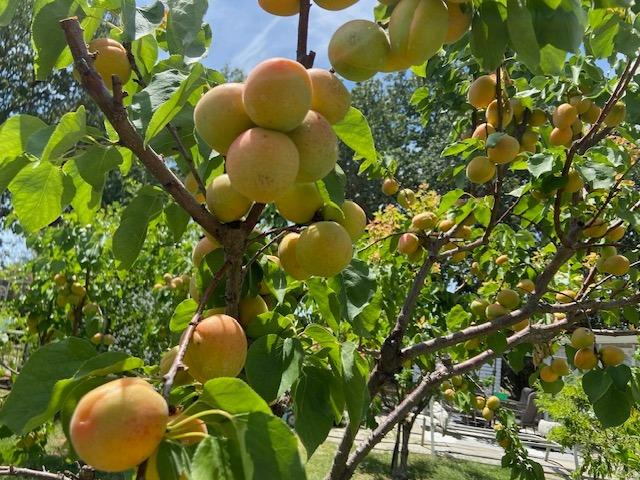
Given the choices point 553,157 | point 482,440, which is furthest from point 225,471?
point 482,440

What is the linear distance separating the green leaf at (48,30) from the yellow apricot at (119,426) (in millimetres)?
744

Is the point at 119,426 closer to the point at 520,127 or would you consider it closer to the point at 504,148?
the point at 504,148

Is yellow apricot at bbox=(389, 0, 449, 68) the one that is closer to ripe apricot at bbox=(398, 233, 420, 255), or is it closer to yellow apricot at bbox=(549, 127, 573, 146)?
yellow apricot at bbox=(549, 127, 573, 146)

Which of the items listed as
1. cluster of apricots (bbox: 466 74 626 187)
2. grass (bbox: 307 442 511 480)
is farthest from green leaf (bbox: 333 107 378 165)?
grass (bbox: 307 442 511 480)

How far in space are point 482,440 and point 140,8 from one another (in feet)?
46.7

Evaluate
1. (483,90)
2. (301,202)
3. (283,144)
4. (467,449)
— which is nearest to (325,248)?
(301,202)

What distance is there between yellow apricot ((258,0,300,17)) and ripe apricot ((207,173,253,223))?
1.04ft

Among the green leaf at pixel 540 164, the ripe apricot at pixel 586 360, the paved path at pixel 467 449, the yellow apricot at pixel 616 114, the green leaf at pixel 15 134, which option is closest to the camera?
the green leaf at pixel 15 134

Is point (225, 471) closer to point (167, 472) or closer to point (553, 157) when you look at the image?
point (167, 472)

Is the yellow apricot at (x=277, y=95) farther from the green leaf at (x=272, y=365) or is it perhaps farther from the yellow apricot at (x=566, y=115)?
the yellow apricot at (x=566, y=115)

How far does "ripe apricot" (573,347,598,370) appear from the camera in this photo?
2.46 metres

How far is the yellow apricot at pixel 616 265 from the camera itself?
2527mm

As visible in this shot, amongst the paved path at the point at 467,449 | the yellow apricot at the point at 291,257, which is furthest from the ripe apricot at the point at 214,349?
the paved path at the point at 467,449

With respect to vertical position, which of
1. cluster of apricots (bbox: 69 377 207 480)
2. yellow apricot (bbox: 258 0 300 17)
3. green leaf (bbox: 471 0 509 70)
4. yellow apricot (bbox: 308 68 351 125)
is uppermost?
yellow apricot (bbox: 258 0 300 17)
